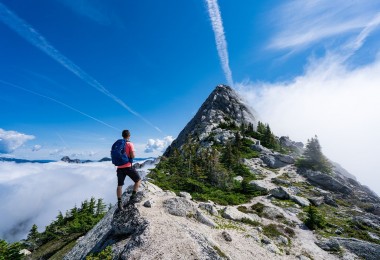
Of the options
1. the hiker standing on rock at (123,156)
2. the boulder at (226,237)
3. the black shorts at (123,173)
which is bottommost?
the boulder at (226,237)

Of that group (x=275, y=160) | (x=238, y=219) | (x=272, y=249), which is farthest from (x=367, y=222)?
(x=275, y=160)

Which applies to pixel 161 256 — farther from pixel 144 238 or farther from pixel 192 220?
pixel 192 220

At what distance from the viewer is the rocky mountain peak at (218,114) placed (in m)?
130

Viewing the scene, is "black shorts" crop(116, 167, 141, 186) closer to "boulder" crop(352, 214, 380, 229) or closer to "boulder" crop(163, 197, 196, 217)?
"boulder" crop(163, 197, 196, 217)

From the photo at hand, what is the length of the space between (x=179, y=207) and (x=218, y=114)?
127546 millimetres

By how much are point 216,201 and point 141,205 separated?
2316 cm

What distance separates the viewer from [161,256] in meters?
10.1

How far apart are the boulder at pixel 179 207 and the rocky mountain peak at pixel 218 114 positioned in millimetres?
101970

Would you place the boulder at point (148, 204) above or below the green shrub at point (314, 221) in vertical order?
above

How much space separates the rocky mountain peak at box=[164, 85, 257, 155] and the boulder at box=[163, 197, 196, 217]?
335ft

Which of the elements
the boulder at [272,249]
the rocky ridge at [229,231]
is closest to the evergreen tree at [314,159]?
the rocky ridge at [229,231]

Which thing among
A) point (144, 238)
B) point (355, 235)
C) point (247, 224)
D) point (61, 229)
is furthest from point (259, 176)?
point (61, 229)

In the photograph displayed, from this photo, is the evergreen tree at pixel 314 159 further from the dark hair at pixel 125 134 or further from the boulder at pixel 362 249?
the dark hair at pixel 125 134

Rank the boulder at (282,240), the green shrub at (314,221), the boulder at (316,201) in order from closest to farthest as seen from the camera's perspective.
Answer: the boulder at (282,240)
the green shrub at (314,221)
the boulder at (316,201)
